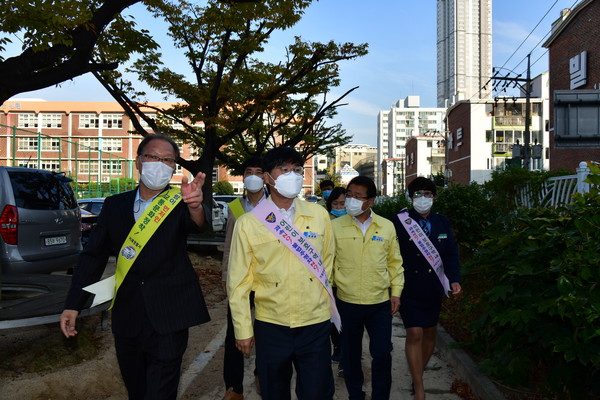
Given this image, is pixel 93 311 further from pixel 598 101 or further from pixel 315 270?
pixel 598 101

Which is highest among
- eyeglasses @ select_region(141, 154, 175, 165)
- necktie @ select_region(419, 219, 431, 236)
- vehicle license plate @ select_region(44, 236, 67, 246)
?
eyeglasses @ select_region(141, 154, 175, 165)

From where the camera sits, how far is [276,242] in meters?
2.88

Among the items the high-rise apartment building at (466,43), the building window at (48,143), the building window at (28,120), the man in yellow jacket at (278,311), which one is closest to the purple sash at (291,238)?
the man in yellow jacket at (278,311)

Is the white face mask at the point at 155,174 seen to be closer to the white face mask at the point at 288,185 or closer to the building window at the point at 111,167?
the white face mask at the point at 288,185

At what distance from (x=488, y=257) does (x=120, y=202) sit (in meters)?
2.80

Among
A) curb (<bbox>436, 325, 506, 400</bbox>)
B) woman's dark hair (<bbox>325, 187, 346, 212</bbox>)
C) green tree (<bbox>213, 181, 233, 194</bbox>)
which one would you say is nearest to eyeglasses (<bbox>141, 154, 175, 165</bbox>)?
woman's dark hair (<bbox>325, 187, 346, 212</bbox>)

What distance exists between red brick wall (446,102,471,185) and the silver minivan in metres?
53.1

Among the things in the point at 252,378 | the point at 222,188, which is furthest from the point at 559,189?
the point at 222,188

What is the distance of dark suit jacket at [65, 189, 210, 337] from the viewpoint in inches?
108

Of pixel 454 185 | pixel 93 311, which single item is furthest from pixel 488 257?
pixel 454 185

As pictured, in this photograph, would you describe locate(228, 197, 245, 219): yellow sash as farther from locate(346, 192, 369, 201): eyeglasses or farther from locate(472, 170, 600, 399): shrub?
locate(472, 170, 600, 399): shrub

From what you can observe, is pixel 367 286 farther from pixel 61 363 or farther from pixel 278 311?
pixel 61 363

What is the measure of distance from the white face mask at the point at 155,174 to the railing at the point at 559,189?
18.9 ft

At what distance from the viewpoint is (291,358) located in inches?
113
